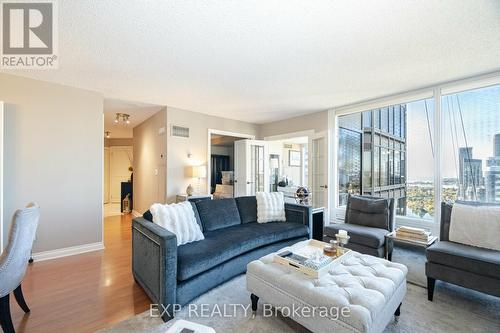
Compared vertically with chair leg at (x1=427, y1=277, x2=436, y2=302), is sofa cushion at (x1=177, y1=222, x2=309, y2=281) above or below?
above

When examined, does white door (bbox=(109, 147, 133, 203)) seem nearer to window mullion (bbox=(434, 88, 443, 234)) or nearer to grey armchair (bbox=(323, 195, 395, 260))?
grey armchair (bbox=(323, 195, 395, 260))

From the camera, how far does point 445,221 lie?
8.75 feet

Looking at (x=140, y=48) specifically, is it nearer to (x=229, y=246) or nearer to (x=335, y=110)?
(x=229, y=246)

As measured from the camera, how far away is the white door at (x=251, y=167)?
5785 millimetres

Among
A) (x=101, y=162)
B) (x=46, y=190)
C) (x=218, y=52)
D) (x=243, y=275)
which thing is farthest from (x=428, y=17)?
(x=46, y=190)

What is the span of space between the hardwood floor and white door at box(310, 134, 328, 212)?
3.75 meters

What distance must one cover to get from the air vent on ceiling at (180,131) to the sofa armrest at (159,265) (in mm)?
2790

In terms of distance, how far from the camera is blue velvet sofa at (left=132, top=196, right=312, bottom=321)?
6.31ft

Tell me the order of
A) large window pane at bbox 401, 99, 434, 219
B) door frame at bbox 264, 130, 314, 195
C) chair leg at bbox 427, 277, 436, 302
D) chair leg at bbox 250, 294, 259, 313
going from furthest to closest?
door frame at bbox 264, 130, 314, 195 → large window pane at bbox 401, 99, 434, 219 → chair leg at bbox 427, 277, 436, 302 → chair leg at bbox 250, 294, 259, 313

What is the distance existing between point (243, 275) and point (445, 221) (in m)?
2.47

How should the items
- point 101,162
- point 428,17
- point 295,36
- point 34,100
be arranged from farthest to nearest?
point 101,162
point 34,100
point 295,36
point 428,17

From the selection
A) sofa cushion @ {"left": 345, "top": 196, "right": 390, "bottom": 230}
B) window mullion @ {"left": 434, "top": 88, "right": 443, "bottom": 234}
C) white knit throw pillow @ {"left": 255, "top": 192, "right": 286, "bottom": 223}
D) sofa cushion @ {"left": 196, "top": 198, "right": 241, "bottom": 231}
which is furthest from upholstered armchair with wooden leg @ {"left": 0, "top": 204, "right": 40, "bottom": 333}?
window mullion @ {"left": 434, "top": 88, "right": 443, "bottom": 234}

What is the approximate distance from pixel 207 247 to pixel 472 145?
4.00 m

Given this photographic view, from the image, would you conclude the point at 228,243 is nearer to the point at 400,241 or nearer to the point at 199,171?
the point at 400,241
